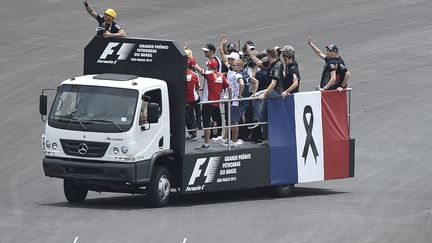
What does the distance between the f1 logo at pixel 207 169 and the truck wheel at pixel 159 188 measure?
49 centimetres

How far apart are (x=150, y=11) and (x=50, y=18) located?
351cm

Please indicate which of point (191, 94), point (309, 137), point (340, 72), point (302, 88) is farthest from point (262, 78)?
point (302, 88)

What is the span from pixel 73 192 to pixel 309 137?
4623mm

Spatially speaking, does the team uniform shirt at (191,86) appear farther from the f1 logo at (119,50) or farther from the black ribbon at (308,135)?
Result: the black ribbon at (308,135)

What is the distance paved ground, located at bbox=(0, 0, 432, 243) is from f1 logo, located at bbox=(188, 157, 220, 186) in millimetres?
468

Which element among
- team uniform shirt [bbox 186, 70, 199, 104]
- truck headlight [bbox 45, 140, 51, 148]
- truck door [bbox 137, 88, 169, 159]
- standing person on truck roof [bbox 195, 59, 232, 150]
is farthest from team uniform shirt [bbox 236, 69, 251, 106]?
truck headlight [bbox 45, 140, 51, 148]

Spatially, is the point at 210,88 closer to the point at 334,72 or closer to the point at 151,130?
the point at 151,130

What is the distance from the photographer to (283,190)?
24000 millimetres

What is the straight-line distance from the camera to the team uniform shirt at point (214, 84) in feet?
74.9

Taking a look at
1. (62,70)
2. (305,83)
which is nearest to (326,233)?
(305,83)

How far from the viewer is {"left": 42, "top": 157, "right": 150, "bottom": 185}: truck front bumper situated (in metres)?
21.2

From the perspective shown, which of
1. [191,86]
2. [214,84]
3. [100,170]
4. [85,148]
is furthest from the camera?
[214,84]

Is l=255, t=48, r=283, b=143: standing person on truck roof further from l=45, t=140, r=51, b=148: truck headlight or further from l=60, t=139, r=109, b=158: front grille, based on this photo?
l=45, t=140, r=51, b=148: truck headlight

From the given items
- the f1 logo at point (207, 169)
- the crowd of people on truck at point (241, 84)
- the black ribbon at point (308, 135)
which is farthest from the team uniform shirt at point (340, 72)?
the f1 logo at point (207, 169)
